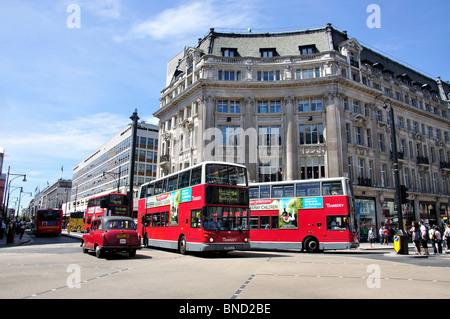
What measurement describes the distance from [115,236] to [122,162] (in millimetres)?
51776

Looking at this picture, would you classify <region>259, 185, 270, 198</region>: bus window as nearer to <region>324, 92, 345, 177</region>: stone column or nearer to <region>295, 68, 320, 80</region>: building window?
<region>324, 92, 345, 177</region>: stone column

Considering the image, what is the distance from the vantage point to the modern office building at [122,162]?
201ft

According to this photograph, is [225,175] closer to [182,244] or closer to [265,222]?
[182,244]

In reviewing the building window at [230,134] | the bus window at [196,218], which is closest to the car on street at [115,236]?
the bus window at [196,218]

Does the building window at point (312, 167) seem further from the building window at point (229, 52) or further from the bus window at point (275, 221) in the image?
the building window at point (229, 52)

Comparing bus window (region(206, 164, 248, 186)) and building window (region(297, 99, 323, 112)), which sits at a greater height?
building window (region(297, 99, 323, 112))

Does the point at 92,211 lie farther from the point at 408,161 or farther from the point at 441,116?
the point at 441,116

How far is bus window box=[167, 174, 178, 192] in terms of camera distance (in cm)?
1930

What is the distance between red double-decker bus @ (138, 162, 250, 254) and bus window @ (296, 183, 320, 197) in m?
5.16

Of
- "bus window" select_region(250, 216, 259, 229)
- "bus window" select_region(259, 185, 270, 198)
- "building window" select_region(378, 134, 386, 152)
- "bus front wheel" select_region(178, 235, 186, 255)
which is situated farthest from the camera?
"building window" select_region(378, 134, 386, 152)

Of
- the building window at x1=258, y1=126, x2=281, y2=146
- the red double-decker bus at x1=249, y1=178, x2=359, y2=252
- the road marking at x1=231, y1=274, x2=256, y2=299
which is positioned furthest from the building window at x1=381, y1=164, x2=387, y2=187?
the road marking at x1=231, y1=274, x2=256, y2=299

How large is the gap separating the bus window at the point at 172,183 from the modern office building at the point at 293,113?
1453cm
